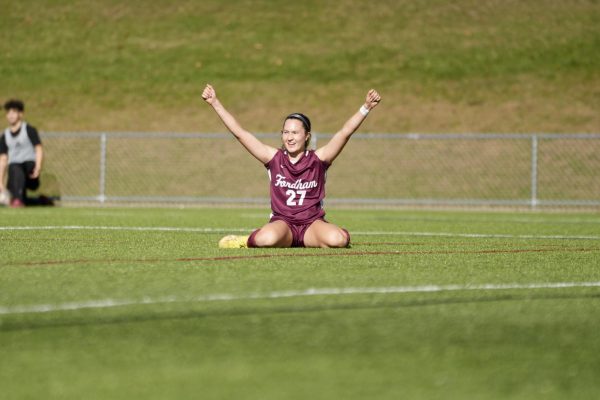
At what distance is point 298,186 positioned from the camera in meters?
9.42

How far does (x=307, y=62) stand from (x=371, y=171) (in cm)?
1158

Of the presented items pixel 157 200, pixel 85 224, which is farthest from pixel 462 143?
pixel 85 224

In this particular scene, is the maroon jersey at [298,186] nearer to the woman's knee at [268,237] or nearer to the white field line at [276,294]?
the woman's knee at [268,237]

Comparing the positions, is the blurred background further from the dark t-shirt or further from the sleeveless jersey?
the dark t-shirt

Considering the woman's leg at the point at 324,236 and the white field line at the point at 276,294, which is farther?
the woman's leg at the point at 324,236

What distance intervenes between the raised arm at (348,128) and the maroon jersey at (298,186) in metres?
0.09

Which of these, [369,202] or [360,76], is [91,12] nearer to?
[360,76]

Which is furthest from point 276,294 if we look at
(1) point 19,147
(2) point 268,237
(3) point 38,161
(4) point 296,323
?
(1) point 19,147

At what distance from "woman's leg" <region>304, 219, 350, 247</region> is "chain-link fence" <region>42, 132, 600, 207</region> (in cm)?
1619

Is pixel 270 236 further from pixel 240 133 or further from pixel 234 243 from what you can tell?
pixel 240 133

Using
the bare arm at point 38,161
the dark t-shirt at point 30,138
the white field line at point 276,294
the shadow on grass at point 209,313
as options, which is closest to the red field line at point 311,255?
the white field line at point 276,294

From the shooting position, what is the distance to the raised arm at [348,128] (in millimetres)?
9149

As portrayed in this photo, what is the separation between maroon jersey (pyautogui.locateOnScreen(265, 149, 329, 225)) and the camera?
371 inches

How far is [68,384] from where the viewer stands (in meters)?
3.86
